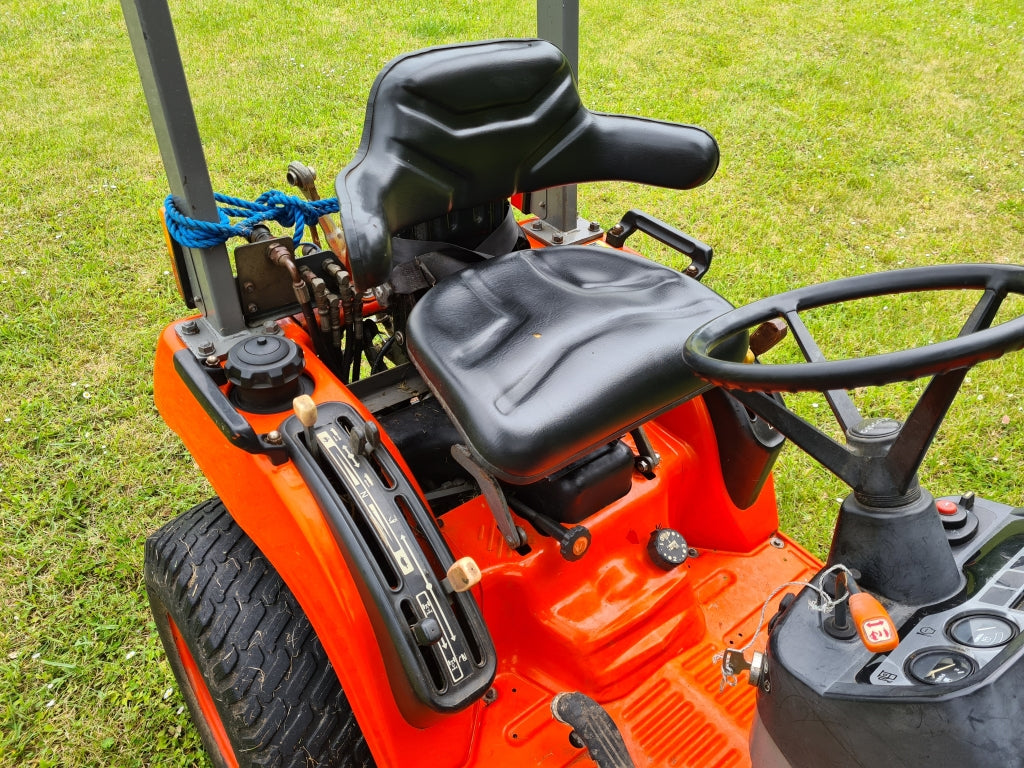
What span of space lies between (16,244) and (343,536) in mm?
3033

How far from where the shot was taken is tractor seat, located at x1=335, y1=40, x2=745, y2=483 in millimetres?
1320

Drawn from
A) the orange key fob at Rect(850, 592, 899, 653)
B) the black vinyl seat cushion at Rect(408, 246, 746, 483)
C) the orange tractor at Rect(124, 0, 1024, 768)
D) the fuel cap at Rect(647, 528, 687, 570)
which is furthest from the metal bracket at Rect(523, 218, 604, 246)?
the orange key fob at Rect(850, 592, 899, 653)

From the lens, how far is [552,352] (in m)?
1.40

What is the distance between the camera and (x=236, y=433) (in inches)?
53.3

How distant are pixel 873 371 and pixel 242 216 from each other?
1.22 meters

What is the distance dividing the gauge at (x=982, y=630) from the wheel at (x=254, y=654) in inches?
36.5

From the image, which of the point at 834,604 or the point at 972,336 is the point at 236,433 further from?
the point at 972,336

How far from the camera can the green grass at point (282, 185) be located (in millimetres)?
2146

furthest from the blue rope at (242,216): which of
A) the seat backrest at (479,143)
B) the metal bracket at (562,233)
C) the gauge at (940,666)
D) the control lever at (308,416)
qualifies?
the gauge at (940,666)

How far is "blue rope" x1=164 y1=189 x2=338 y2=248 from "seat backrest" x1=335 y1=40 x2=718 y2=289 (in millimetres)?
153

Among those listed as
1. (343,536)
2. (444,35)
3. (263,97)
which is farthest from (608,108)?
(343,536)

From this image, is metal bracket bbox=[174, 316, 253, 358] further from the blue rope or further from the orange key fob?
the orange key fob

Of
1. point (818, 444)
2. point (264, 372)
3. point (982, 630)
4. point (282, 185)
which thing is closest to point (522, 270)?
point (264, 372)

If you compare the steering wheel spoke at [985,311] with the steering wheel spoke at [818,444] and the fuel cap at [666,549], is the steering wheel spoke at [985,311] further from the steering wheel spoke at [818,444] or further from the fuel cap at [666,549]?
the fuel cap at [666,549]
